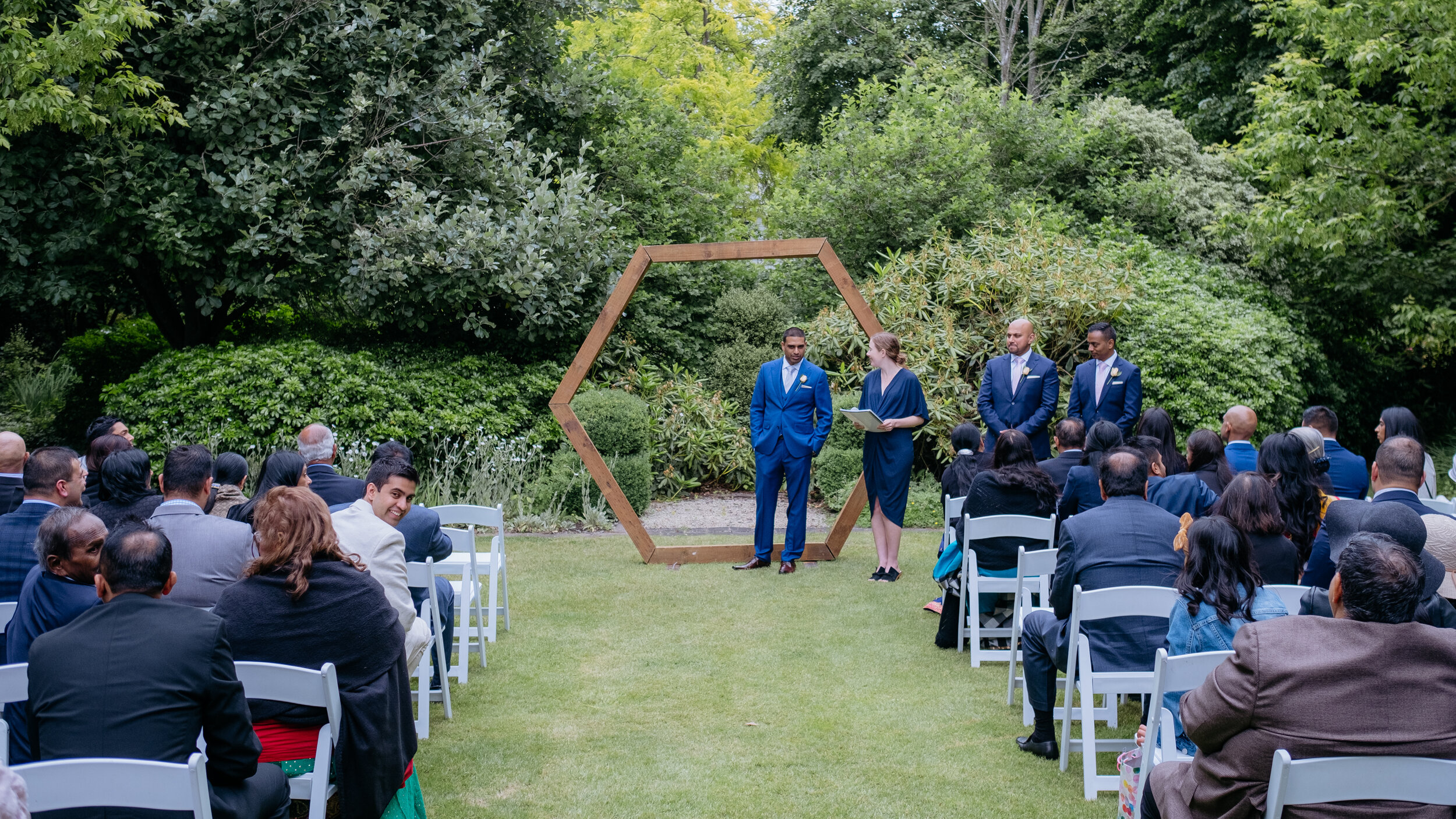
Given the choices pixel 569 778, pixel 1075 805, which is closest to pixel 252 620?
pixel 569 778

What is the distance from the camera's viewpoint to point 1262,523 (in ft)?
13.5

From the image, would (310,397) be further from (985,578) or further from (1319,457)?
(1319,457)

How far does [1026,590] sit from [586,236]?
25.2ft

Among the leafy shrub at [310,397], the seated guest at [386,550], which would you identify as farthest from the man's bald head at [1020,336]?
the leafy shrub at [310,397]

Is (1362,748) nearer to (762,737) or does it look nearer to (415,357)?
(762,737)

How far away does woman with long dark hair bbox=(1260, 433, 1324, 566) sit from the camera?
15.4 feet

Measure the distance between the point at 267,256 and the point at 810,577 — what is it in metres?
7.23

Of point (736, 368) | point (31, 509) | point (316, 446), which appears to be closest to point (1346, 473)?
point (316, 446)

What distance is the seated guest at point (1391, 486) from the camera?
430 cm

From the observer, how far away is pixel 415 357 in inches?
478

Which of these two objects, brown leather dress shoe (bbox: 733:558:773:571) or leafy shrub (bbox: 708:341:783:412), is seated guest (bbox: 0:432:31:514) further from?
leafy shrub (bbox: 708:341:783:412)

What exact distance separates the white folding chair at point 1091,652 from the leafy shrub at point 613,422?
24.1 ft

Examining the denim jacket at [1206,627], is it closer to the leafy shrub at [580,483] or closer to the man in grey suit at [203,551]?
the man in grey suit at [203,551]

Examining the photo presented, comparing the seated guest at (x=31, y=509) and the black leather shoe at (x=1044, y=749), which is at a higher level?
the seated guest at (x=31, y=509)
